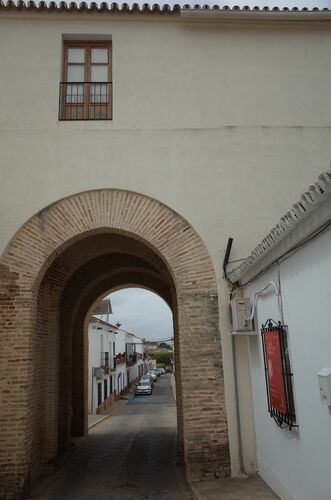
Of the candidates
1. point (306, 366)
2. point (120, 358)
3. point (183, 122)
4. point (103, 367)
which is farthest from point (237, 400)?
point (120, 358)

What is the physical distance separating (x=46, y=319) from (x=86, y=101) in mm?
3627

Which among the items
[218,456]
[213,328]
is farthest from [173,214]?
[218,456]

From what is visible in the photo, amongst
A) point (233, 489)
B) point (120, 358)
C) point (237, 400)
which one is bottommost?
point (233, 489)

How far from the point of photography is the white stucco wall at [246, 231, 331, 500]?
10.3 feet

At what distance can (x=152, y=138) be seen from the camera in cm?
644

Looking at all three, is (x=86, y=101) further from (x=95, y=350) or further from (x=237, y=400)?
(x=95, y=350)

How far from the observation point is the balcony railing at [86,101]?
6691mm

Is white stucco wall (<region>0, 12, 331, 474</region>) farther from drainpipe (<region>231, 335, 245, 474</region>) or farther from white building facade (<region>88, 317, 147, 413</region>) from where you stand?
white building facade (<region>88, 317, 147, 413</region>)

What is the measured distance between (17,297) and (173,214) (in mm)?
2489

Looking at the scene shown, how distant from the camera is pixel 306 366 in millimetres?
3512

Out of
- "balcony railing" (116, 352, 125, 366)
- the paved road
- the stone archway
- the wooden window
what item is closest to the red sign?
the stone archway

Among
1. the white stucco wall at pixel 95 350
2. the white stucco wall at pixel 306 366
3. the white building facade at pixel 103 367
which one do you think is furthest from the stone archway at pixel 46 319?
the white building facade at pixel 103 367

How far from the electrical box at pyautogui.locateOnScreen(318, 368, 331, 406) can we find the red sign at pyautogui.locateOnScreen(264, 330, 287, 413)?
3.20 feet

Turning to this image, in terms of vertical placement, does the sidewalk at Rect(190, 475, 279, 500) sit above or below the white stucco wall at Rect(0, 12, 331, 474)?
below
